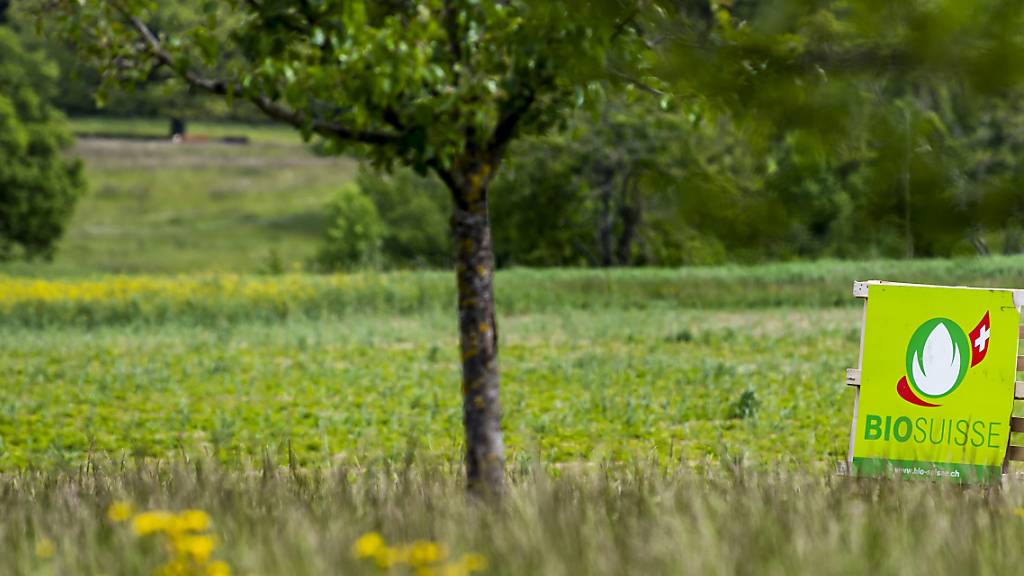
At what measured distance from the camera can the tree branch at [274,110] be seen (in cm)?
752

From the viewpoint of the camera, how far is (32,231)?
60562 millimetres

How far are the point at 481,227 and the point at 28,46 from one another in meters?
103

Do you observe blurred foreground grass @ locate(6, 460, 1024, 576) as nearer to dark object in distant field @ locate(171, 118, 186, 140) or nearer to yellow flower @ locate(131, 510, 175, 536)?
yellow flower @ locate(131, 510, 175, 536)

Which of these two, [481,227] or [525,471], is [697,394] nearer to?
[481,227]

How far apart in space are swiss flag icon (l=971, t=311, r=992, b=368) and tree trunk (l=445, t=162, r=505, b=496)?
2621 millimetres

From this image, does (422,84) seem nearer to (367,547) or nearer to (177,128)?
(367,547)

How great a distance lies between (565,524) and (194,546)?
0.89 meters

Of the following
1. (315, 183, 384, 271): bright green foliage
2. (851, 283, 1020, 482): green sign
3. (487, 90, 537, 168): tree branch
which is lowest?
(315, 183, 384, 271): bright green foliage

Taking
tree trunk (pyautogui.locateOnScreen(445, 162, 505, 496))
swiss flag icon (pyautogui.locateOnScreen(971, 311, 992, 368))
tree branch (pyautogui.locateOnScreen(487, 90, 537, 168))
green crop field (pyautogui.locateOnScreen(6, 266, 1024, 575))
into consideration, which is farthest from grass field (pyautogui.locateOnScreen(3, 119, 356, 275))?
swiss flag icon (pyautogui.locateOnScreen(971, 311, 992, 368))

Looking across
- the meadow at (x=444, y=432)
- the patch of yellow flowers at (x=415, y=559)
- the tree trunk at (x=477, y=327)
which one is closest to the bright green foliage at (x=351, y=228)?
the meadow at (x=444, y=432)

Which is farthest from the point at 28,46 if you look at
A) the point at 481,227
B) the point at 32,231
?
the point at 481,227

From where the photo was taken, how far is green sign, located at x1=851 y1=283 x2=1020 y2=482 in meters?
7.04

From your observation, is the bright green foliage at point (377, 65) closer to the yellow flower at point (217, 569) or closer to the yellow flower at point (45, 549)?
the yellow flower at point (45, 549)

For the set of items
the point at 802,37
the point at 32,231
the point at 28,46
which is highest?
the point at 28,46
